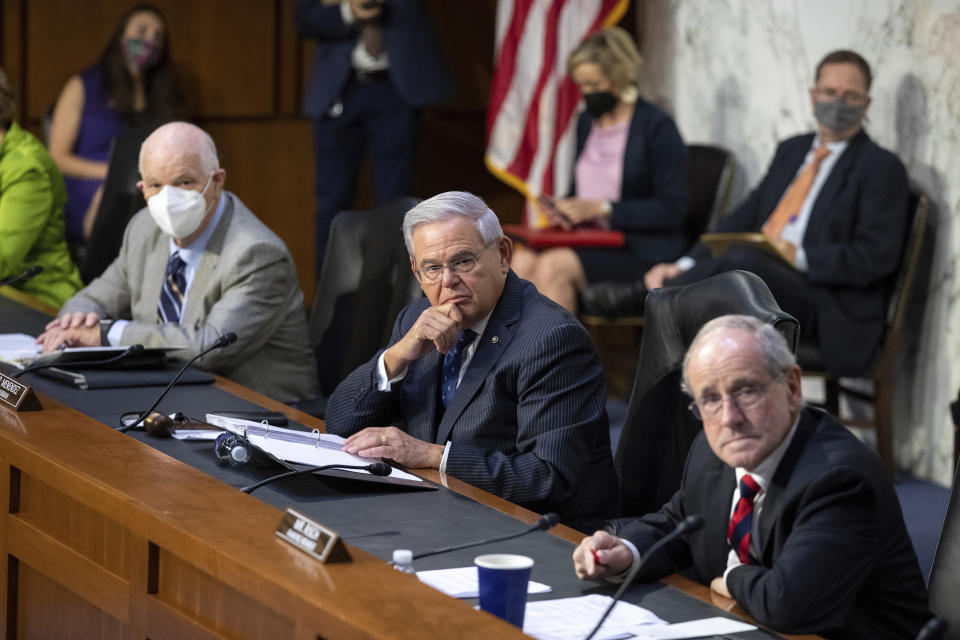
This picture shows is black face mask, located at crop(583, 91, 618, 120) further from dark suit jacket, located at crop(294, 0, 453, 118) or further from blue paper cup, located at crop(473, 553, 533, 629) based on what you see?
blue paper cup, located at crop(473, 553, 533, 629)

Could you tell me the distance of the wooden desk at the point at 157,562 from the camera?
5.45ft

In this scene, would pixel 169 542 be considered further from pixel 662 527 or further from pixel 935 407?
pixel 935 407

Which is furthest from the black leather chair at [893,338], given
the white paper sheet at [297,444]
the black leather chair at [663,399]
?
the white paper sheet at [297,444]

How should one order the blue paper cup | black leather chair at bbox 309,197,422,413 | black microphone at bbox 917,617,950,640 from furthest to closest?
1. black leather chair at bbox 309,197,422,413
2. the blue paper cup
3. black microphone at bbox 917,617,950,640

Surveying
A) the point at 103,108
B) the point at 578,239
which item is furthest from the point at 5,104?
the point at 578,239

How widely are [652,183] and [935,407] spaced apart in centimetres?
149

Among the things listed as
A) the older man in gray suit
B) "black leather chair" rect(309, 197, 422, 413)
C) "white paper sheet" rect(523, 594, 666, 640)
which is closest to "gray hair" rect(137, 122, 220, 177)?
the older man in gray suit

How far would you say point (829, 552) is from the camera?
187 centimetres

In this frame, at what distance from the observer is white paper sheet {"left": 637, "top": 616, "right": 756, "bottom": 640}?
1.71 m

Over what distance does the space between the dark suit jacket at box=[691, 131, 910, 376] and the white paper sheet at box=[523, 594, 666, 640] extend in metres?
3.04

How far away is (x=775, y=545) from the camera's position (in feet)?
6.47

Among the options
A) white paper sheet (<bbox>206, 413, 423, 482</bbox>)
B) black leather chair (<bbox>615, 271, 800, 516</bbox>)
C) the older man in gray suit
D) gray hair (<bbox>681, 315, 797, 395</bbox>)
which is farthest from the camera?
the older man in gray suit

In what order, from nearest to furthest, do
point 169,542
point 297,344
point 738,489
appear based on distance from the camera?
point 169,542 → point 738,489 → point 297,344

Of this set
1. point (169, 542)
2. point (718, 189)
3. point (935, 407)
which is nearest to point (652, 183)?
point (718, 189)
